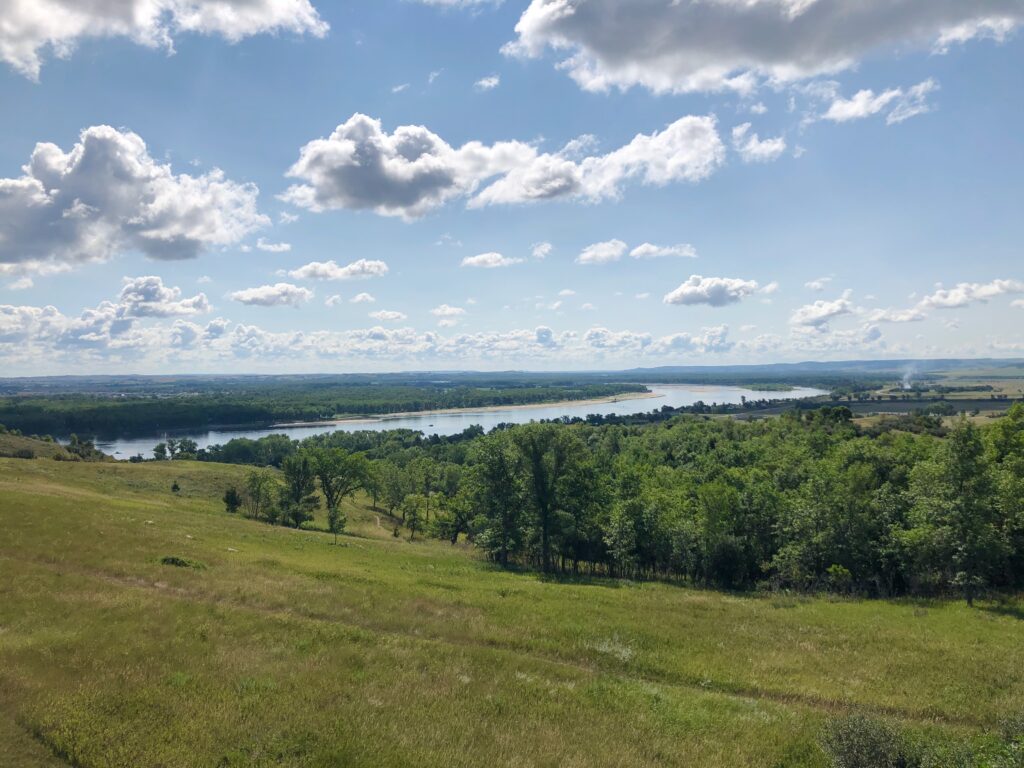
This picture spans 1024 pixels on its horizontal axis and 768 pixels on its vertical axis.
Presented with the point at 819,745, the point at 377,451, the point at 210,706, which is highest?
the point at 210,706

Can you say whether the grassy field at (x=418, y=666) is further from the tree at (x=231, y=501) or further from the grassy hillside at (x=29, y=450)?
the grassy hillside at (x=29, y=450)

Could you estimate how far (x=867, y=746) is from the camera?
13203 millimetres

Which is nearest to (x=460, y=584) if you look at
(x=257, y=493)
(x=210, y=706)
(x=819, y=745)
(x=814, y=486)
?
(x=210, y=706)

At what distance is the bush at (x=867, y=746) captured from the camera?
41.8ft

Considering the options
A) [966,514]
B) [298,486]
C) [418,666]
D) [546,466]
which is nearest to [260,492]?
[298,486]

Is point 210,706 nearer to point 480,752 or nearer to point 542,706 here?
point 480,752

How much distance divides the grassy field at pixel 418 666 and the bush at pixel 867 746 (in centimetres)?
74

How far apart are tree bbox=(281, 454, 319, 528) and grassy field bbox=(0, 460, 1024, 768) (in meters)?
39.4

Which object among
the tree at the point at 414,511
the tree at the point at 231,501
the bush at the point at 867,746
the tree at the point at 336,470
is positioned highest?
the bush at the point at 867,746

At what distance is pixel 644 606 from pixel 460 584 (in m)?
10.9

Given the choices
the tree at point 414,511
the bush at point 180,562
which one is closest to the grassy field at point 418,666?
the bush at point 180,562

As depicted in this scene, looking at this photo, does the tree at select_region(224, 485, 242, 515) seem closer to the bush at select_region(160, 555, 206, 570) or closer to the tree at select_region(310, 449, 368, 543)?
the tree at select_region(310, 449, 368, 543)

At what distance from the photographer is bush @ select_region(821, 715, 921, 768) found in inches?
502

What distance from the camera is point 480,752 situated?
1323 centimetres
